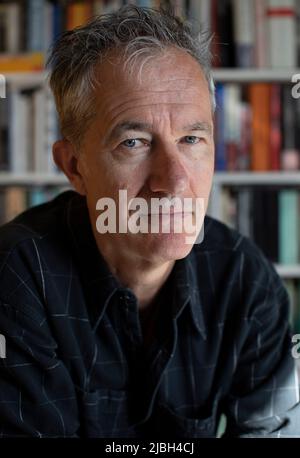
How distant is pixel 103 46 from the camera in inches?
32.7

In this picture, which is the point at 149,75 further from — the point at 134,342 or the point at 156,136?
the point at 134,342

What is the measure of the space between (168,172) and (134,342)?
0.91 feet

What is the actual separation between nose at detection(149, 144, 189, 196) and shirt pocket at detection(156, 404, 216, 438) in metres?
0.34

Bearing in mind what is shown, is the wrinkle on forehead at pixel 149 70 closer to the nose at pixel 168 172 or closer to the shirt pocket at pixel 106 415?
the nose at pixel 168 172

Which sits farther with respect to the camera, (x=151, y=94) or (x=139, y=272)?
(x=139, y=272)

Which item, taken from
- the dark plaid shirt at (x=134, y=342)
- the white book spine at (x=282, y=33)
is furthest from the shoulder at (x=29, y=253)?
the white book spine at (x=282, y=33)

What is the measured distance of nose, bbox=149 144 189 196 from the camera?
78 cm

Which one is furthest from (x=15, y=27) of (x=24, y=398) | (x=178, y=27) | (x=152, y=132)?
(x=24, y=398)

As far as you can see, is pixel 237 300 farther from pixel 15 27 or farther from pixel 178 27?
pixel 15 27

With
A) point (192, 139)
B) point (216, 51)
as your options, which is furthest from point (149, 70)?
point (216, 51)

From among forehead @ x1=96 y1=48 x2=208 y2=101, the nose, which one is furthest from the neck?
forehead @ x1=96 y1=48 x2=208 y2=101

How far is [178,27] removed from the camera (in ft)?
2.84

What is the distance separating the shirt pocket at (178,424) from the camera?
2.92 feet

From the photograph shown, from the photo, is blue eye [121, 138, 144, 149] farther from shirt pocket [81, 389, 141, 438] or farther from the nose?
shirt pocket [81, 389, 141, 438]
